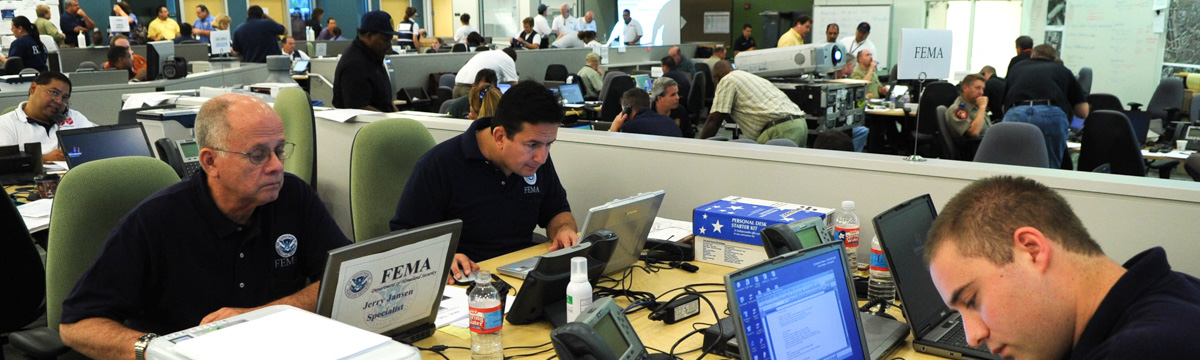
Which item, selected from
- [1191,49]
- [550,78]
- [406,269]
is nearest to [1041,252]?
[406,269]

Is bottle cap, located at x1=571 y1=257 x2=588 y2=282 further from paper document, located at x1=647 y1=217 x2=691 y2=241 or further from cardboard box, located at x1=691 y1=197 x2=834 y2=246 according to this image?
paper document, located at x1=647 y1=217 x2=691 y2=241

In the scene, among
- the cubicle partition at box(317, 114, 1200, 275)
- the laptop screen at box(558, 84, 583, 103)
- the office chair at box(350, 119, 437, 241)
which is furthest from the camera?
the laptop screen at box(558, 84, 583, 103)

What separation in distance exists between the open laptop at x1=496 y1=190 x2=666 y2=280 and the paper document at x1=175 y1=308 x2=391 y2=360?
0.92 m

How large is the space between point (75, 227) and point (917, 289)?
6.61 feet

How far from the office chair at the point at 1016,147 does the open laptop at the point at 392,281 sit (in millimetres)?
2879

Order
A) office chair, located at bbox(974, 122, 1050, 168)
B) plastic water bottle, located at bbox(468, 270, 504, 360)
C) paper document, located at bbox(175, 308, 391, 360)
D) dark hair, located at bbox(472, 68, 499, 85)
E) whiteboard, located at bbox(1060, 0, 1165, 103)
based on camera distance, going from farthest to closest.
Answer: whiteboard, located at bbox(1060, 0, 1165, 103)
dark hair, located at bbox(472, 68, 499, 85)
office chair, located at bbox(974, 122, 1050, 168)
plastic water bottle, located at bbox(468, 270, 504, 360)
paper document, located at bbox(175, 308, 391, 360)

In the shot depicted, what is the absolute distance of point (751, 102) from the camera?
5520 mm

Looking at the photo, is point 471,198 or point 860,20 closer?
point 471,198

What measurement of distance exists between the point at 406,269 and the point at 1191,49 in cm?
1024

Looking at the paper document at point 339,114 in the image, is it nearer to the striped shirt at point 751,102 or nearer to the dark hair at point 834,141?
the dark hair at point 834,141

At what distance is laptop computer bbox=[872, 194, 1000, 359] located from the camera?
1886 millimetres

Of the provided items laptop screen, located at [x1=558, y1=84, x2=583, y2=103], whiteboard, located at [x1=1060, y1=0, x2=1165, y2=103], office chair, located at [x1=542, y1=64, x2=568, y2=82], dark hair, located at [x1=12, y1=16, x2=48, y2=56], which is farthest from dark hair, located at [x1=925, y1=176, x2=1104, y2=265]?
whiteboard, located at [x1=1060, y1=0, x2=1165, y2=103]

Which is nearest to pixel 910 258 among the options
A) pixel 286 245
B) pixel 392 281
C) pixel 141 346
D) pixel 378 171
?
pixel 392 281

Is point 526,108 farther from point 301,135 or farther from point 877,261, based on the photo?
point 301,135
